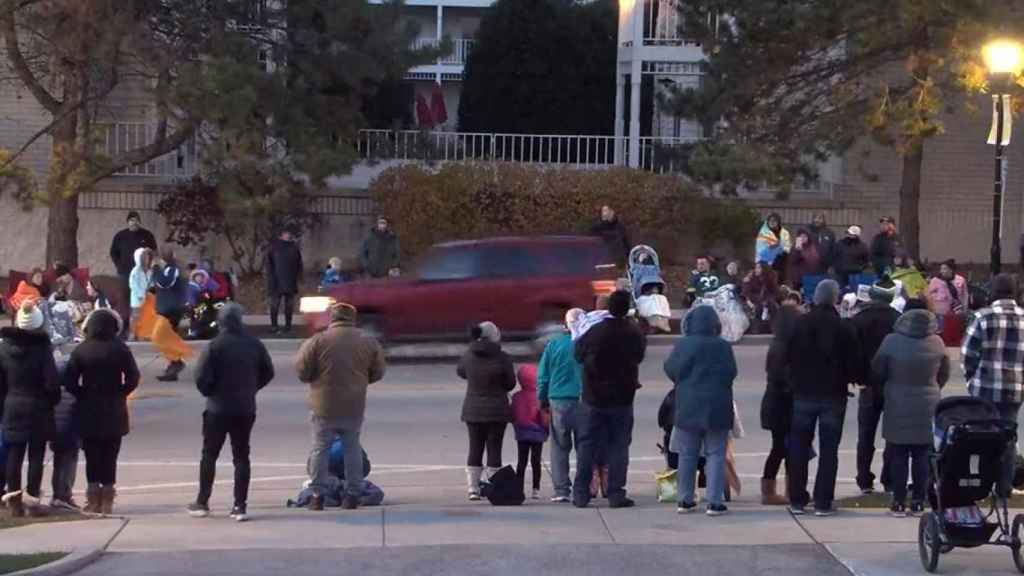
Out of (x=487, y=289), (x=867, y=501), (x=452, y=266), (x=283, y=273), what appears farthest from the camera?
(x=283, y=273)

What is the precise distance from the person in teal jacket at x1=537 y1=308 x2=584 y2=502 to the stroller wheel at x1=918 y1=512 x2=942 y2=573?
130 inches

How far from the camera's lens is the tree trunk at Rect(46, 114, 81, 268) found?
27.3 metres

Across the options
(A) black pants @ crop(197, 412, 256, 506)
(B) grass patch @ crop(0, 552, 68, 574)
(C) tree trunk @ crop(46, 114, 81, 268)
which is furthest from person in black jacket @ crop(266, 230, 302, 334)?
(B) grass patch @ crop(0, 552, 68, 574)

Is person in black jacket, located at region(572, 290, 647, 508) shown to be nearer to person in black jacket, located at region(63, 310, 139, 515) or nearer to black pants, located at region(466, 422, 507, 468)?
black pants, located at region(466, 422, 507, 468)

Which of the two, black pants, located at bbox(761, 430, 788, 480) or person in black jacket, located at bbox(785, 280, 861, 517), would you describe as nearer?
person in black jacket, located at bbox(785, 280, 861, 517)

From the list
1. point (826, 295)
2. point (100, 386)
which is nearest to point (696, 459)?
point (826, 295)

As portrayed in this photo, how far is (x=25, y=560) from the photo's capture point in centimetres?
1041

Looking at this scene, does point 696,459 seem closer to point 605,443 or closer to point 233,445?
point 605,443

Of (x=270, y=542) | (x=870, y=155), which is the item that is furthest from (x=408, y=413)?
(x=870, y=155)

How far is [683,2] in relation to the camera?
3039 cm

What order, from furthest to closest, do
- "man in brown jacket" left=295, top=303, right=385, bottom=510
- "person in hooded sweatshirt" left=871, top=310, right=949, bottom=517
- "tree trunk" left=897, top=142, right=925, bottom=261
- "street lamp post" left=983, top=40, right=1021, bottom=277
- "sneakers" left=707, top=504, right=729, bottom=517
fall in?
1. "tree trunk" left=897, top=142, right=925, bottom=261
2. "street lamp post" left=983, top=40, right=1021, bottom=277
3. "man in brown jacket" left=295, top=303, right=385, bottom=510
4. "sneakers" left=707, top=504, right=729, bottom=517
5. "person in hooded sweatshirt" left=871, top=310, right=949, bottom=517

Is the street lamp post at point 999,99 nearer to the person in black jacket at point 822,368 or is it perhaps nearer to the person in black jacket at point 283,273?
the person in black jacket at point 283,273

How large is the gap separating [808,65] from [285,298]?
10974mm

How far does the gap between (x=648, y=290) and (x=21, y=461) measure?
48.5 ft
